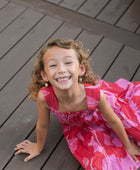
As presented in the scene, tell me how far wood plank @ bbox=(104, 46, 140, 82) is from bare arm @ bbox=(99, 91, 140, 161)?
23.7 inches

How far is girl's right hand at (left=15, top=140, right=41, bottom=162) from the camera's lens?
1.60m

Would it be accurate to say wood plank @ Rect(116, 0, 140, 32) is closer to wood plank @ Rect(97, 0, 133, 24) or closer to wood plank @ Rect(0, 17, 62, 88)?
wood plank @ Rect(97, 0, 133, 24)

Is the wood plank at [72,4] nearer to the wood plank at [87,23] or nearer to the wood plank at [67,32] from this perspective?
the wood plank at [87,23]

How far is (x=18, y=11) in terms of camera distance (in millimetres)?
2420

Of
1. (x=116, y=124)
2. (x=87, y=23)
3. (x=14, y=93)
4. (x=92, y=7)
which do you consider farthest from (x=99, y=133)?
(x=92, y=7)

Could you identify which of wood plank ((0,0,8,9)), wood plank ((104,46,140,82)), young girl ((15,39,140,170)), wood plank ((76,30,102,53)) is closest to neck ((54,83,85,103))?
young girl ((15,39,140,170))

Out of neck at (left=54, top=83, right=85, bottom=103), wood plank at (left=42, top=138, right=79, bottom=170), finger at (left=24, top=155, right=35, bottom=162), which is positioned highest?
neck at (left=54, top=83, right=85, bottom=103)

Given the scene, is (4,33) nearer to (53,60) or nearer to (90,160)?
(53,60)

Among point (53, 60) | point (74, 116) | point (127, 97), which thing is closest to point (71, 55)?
point (53, 60)

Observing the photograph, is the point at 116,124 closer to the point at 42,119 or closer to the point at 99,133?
the point at 99,133

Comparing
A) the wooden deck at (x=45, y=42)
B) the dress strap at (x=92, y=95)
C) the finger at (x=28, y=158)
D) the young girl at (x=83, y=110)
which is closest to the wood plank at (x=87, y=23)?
the wooden deck at (x=45, y=42)

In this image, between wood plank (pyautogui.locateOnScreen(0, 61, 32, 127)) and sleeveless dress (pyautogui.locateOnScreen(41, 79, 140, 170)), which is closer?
sleeveless dress (pyautogui.locateOnScreen(41, 79, 140, 170))

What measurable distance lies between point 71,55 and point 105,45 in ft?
3.39

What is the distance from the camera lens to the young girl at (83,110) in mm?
1229
